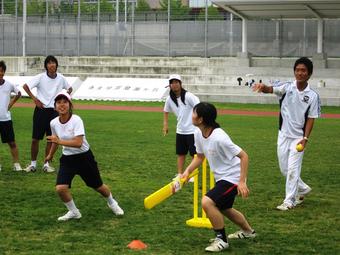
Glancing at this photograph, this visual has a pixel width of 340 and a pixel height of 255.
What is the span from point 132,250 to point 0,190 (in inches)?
153

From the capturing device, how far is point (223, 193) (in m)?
7.12

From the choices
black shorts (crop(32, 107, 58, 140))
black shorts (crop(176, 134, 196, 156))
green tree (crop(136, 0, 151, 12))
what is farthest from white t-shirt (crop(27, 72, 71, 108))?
green tree (crop(136, 0, 151, 12))

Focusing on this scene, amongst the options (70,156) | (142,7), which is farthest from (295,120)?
(142,7)

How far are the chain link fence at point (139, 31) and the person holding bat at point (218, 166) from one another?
105 ft

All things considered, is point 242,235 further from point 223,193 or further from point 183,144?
point 183,144

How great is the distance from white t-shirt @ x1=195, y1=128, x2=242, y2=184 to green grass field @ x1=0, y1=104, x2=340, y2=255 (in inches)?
29.9

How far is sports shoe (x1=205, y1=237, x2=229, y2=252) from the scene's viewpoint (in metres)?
7.02

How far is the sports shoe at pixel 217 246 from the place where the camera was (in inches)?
277

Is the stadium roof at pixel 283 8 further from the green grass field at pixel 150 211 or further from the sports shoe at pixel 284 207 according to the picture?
the sports shoe at pixel 284 207

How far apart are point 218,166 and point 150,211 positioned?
2.02m

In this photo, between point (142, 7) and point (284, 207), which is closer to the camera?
point (284, 207)

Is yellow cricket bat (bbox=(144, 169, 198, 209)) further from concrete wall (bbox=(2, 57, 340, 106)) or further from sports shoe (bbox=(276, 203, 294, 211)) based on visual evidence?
concrete wall (bbox=(2, 57, 340, 106))

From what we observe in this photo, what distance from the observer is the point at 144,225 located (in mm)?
8188

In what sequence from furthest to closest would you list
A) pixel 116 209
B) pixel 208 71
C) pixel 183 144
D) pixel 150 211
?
pixel 208 71, pixel 183 144, pixel 150 211, pixel 116 209
